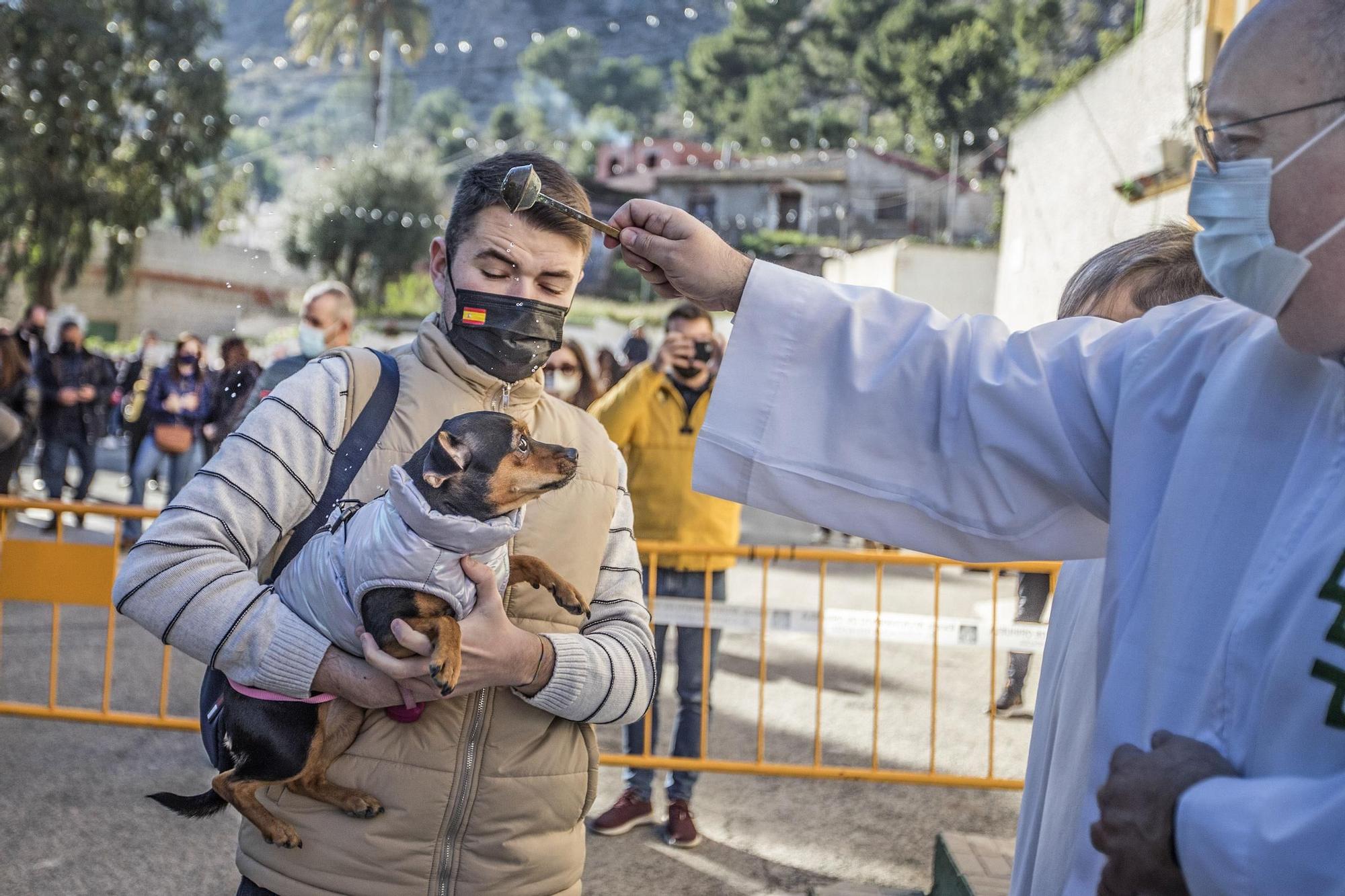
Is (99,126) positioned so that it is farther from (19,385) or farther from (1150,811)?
(1150,811)

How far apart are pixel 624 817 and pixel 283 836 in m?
3.36

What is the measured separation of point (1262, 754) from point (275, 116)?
137320mm

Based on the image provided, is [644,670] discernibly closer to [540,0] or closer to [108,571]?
[108,571]

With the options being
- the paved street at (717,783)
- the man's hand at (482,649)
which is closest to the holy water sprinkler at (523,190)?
the man's hand at (482,649)

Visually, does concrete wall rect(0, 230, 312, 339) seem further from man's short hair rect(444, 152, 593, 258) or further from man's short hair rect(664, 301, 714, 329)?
man's short hair rect(444, 152, 593, 258)

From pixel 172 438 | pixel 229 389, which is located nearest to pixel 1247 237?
pixel 229 389

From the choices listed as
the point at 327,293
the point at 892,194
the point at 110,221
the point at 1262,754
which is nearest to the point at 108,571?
the point at 327,293

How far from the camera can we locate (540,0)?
130375 mm

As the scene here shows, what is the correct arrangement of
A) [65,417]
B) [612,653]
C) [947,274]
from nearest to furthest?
[612,653], [65,417], [947,274]

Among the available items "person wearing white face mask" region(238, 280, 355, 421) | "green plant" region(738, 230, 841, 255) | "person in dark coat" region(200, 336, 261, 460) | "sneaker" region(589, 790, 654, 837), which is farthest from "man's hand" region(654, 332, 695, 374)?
"green plant" region(738, 230, 841, 255)

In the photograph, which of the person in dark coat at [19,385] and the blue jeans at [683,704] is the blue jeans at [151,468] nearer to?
the person in dark coat at [19,385]

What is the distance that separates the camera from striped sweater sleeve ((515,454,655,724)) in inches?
82.6

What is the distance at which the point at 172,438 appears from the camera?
37.0 ft

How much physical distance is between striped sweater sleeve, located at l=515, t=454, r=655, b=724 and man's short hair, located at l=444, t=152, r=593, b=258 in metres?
0.49
